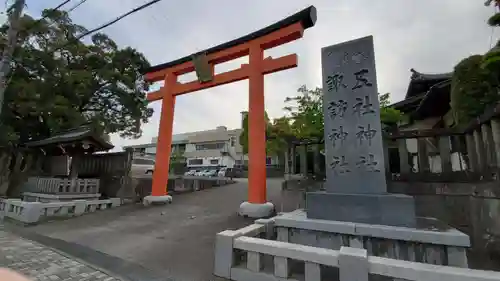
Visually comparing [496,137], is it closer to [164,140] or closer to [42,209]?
[164,140]

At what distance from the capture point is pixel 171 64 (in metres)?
11.7

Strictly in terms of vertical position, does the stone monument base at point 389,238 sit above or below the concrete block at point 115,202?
above

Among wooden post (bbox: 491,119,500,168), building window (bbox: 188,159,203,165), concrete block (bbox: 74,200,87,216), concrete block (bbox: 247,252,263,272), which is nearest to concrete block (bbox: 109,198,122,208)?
concrete block (bbox: 74,200,87,216)

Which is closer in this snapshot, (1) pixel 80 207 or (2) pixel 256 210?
(2) pixel 256 210

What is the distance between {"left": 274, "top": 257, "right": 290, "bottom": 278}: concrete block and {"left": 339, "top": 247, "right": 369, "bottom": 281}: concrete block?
70 centimetres

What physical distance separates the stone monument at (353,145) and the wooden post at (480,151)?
2.53 metres

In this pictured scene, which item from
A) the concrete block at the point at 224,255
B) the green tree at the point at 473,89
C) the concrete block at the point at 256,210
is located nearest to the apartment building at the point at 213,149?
the concrete block at the point at 256,210

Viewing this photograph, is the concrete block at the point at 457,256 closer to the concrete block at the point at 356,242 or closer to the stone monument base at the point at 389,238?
the stone monument base at the point at 389,238

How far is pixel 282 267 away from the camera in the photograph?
3230mm

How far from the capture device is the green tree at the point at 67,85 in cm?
1223

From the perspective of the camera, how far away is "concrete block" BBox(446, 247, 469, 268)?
10.1 ft

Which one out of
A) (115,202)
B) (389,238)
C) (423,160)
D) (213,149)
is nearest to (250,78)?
(423,160)

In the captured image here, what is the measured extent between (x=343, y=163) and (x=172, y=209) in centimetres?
739

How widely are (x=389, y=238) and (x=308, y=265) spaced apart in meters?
1.29
